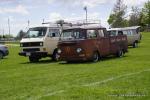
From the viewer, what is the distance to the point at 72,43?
22562 mm

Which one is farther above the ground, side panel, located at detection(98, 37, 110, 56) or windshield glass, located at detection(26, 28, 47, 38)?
windshield glass, located at detection(26, 28, 47, 38)

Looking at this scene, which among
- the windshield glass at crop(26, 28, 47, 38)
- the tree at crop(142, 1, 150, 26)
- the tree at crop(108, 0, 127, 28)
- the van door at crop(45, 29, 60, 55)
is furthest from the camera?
the tree at crop(142, 1, 150, 26)

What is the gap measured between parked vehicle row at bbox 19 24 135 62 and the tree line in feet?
240

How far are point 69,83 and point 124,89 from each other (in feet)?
7.60

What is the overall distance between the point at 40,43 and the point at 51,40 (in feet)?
2.74

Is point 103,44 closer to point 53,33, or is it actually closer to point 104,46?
point 104,46

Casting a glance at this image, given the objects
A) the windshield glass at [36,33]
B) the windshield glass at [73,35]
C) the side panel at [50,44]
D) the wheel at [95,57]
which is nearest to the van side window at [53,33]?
the side panel at [50,44]

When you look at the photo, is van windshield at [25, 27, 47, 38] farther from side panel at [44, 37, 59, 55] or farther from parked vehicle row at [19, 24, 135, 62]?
side panel at [44, 37, 59, 55]

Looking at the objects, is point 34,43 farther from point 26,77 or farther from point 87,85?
point 87,85

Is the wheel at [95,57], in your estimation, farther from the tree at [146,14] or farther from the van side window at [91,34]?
the tree at [146,14]

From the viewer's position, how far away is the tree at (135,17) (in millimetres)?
120000

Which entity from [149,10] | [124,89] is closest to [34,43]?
[124,89]

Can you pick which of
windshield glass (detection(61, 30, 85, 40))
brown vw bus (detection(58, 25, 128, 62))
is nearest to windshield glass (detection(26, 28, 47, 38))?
brown vw bus (detection(58, 25, 128, 62))

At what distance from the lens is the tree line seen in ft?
331
